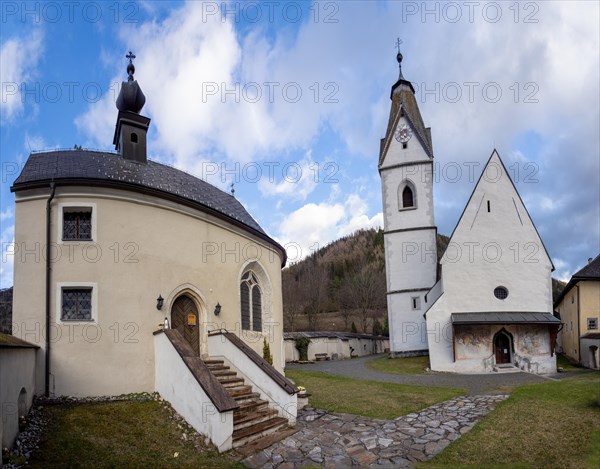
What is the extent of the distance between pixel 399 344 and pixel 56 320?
2217cm

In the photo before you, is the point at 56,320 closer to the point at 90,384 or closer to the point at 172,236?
the point at 90,384

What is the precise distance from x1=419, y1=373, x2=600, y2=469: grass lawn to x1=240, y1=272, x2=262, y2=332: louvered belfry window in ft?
28.0

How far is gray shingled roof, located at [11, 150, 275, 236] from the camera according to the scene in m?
12.1

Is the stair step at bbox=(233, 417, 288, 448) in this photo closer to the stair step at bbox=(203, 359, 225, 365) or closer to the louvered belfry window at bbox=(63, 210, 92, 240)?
the stair step at bbox=(203, 359, 225, 365)

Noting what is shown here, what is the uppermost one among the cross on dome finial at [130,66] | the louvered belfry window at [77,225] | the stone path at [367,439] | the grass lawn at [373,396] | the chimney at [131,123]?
the cross on dome finial at [130,66]

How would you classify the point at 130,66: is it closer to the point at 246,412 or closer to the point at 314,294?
the point at 246,412

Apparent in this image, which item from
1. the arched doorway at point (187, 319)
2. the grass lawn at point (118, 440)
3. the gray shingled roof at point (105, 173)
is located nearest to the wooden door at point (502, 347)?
the gray shingled roof at point (105, 173)

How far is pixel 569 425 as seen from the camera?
10297 mm

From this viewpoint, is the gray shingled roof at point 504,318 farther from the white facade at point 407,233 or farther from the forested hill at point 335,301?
the forested hill at point 335,301

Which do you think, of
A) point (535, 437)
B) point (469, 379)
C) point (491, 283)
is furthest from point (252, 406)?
point (491, 283)

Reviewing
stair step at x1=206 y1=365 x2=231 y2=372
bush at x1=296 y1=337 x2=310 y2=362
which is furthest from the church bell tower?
stair step at x1=206 y1=365 x2=231 y2=372

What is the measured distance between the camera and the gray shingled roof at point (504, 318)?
70.9 feet

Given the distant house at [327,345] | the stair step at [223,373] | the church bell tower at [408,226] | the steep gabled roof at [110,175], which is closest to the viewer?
the steep gabled roof at [110,175]

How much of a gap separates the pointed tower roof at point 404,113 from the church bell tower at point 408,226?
0.21ft
